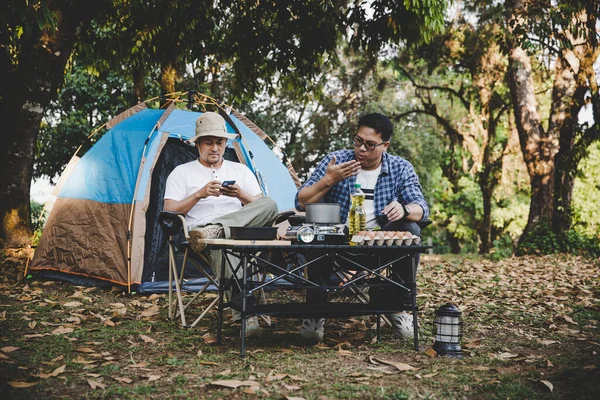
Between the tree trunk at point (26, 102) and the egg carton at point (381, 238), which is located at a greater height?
the tree trunk at point (26, 102)

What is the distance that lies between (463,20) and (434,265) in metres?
7.16

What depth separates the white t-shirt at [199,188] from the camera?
3984 mm

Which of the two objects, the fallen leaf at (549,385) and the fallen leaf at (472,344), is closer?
the fallen leaf at (549,385)

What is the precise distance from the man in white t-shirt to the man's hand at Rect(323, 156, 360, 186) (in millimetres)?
424

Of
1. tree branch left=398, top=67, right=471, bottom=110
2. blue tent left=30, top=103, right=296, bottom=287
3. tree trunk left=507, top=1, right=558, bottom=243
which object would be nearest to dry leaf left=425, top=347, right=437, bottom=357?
Result: blue tent left=30, top=103, right=296, bottom=287

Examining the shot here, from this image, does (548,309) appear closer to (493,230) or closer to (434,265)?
(434,265)

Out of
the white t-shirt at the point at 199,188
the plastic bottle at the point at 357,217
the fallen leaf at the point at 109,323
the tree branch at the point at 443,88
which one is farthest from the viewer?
the tree branch at the point at 443,88

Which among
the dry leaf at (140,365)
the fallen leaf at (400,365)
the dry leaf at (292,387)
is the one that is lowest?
the dry leaf at (140,365)

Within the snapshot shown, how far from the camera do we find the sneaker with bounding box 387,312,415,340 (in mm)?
3482

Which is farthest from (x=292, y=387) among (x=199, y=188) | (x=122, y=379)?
(x=199, y=188)

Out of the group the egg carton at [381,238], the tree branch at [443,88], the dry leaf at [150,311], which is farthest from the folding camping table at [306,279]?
the tree branch at [443,88]

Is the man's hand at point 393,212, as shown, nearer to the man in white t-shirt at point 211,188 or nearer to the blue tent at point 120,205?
the man in white t-shirt at point 211,188

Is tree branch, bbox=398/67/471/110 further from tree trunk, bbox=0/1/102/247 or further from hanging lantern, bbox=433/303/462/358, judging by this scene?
hanging lantern, bbox=433/303/462/358

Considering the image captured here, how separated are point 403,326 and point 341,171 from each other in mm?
1031
